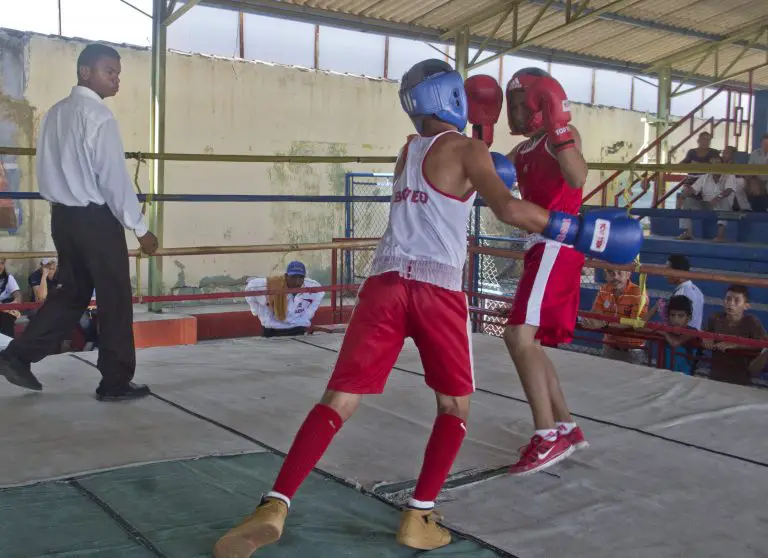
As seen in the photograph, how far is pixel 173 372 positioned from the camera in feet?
11.9

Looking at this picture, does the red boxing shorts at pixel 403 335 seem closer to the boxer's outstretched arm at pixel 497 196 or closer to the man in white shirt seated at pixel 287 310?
the boxer's outstretched arm at pixel 497 196

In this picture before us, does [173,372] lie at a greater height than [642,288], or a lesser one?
lesser

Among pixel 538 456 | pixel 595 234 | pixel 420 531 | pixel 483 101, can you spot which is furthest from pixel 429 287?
pixel 483 101

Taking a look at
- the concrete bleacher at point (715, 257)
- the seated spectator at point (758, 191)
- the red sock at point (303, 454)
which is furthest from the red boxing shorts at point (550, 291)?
the seated spectator at point (758, 191)

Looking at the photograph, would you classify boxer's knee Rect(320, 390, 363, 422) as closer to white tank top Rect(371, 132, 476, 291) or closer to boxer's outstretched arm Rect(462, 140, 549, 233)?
white tank top Rect(371, 132, 476, 291)

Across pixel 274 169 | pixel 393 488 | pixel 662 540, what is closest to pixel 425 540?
pixel 393 488

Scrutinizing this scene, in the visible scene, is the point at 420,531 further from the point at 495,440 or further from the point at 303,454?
the point at 495,440

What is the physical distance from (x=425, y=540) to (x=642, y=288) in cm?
262

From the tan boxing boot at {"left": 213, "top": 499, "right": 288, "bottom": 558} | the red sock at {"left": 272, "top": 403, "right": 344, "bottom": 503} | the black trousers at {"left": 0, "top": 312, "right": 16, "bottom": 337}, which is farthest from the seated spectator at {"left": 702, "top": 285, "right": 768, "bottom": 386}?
the black trousers at {"left": 0, "top": 312, "right": 16, "bottom": 337}

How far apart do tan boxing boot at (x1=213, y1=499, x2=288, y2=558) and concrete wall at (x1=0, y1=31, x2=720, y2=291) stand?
847 cm

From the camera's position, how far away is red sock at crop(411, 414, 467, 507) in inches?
75.4

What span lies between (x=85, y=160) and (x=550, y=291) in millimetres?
1652

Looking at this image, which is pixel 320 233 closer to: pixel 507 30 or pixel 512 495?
pixel 507 30

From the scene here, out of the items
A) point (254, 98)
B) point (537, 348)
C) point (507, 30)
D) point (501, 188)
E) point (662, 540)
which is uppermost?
point (507, 30)
